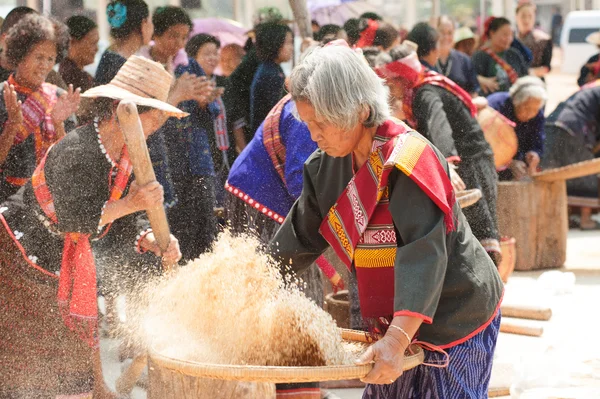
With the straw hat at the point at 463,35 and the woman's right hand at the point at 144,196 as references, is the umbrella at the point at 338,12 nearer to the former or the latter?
the straw hat at the point at 463,35

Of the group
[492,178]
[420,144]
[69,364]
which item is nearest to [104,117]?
[69,364]

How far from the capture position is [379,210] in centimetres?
244

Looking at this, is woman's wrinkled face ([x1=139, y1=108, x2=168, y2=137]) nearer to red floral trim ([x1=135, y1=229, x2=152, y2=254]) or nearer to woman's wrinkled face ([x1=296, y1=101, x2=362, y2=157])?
red floral trim ([x1=135, y1=229, x2=152, y2=254])

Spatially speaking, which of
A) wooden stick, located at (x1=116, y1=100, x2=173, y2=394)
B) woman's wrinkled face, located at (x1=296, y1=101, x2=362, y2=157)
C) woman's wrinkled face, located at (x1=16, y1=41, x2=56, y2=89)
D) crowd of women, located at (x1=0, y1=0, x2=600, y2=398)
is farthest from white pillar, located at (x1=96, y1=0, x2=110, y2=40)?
woman's wrinkled face, located at (x1=296, y1=101, x2=362, y2=157)

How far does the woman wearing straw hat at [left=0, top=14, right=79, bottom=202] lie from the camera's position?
13.8 feet

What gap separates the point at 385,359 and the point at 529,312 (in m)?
3.80

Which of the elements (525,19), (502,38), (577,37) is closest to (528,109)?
(502,38)

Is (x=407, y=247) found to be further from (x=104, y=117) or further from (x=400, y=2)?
(x=400, y=2)

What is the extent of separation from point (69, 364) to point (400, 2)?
16.6 metres

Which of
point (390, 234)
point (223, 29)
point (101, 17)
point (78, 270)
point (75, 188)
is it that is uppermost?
point (390, 234)

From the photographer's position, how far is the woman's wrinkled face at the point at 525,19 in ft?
32.7

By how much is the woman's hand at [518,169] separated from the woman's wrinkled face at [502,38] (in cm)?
202

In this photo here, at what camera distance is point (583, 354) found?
485 cm

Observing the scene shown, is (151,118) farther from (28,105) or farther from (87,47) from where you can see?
(87,47)
